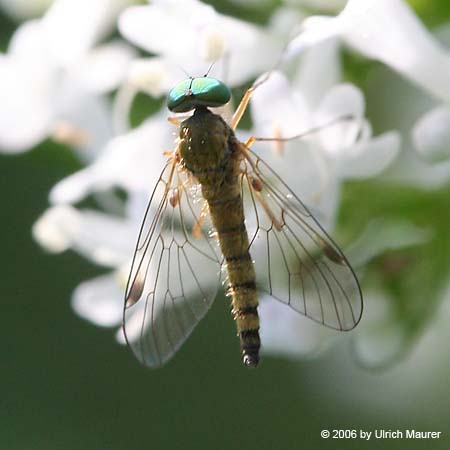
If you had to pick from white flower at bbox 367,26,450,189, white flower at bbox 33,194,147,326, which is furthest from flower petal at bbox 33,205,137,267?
white flower at bbox 367,26,450,189

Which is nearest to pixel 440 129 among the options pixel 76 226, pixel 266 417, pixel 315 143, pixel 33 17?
pixel 315 143

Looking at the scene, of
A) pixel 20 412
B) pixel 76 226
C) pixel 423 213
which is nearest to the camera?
pixel 423 213

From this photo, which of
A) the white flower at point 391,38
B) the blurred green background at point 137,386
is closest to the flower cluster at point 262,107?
the white flower at point 391,38

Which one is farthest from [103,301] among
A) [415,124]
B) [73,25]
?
[415,124]

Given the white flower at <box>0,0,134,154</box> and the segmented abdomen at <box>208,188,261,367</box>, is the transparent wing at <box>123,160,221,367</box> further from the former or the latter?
the white flower at <box>0,0,134,154</box>

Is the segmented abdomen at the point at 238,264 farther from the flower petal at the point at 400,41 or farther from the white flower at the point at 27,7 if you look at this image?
the white flower at the point at 27,7

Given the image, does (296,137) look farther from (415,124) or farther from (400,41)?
(415,124)

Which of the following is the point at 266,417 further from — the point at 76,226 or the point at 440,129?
the point at 440,129
